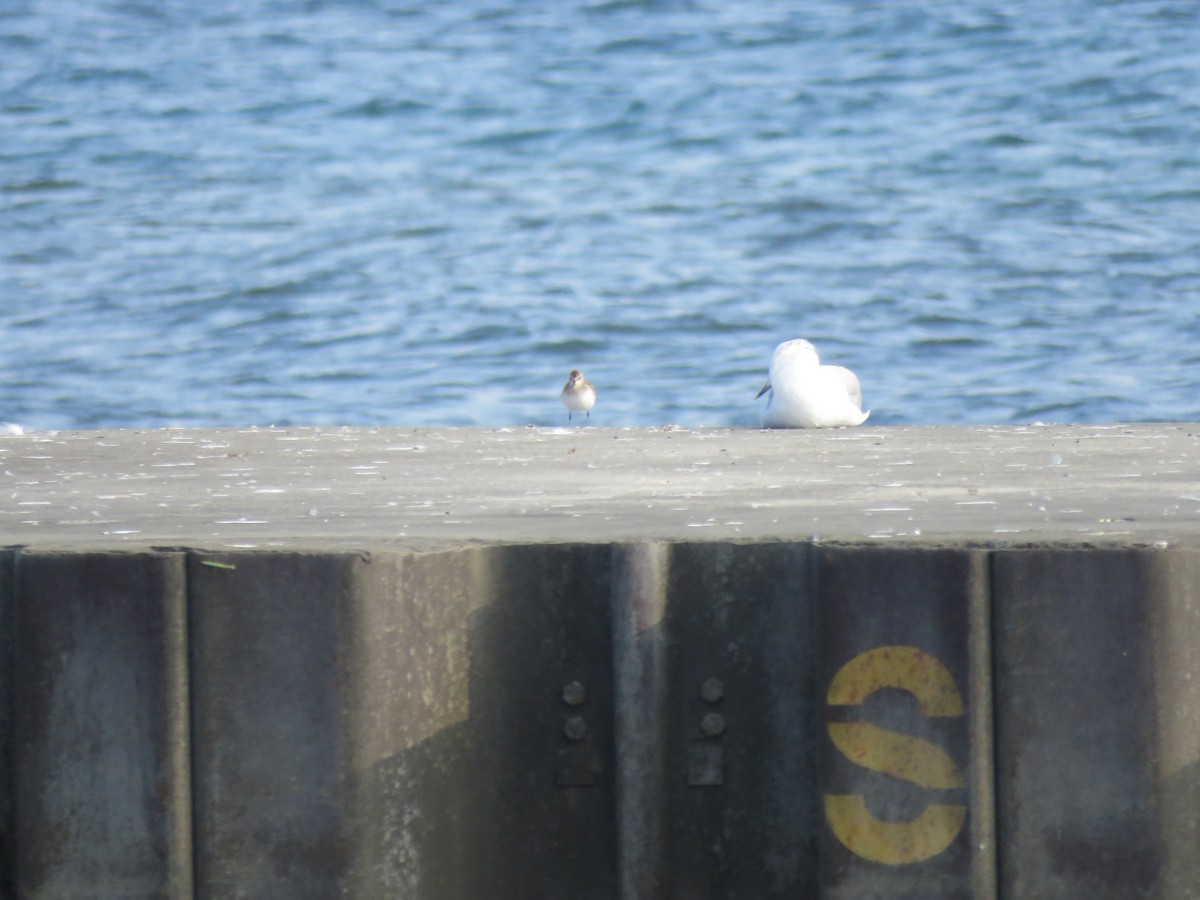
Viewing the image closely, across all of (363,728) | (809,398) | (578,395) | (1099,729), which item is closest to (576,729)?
(363,728)

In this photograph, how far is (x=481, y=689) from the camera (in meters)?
4.30

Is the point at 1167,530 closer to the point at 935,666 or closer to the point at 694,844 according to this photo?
the point at 935,666

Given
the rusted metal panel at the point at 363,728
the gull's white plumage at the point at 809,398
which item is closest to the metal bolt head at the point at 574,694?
the rusted metal panel at the point at 363,728

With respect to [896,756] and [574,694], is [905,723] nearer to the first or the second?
[896,756]

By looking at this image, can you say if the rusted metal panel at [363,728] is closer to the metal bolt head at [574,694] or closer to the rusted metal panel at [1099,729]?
the metal bolt head at [574,694]

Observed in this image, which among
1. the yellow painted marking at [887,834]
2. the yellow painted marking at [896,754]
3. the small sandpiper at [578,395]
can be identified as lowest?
the yellow painted marking at [887,834]

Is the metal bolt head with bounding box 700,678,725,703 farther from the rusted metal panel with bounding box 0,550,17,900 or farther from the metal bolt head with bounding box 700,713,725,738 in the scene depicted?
the rusted metal panel with bounding box 0,550,17,900

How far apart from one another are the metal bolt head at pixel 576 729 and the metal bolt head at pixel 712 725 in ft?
0.95

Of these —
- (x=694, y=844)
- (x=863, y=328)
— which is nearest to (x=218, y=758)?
(x=694, y=844)

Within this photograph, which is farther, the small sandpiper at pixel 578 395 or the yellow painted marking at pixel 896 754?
the small sandpiper at pixel 578 395

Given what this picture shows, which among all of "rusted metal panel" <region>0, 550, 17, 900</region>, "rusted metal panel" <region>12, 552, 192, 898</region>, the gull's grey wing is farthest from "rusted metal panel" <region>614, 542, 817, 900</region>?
the gull's grey wing

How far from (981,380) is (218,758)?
16.1 m

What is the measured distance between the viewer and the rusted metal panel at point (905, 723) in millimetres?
4008

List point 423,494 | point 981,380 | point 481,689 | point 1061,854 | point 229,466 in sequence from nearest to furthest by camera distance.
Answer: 1. point 1061,854
2. point 481,689
3. point 423,494
4. point 229,466
5. point 981,380
